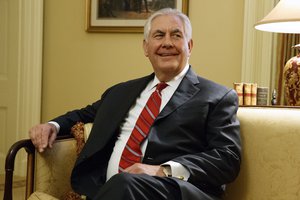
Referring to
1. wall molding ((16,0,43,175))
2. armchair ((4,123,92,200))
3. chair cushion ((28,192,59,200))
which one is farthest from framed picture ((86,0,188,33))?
chair cushion ((28,192,59,200))

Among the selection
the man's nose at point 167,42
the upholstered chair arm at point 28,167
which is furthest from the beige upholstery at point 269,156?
the upholstered chair arm at point 28,167

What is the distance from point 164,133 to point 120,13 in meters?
1.76

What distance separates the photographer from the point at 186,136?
1796 millimetres

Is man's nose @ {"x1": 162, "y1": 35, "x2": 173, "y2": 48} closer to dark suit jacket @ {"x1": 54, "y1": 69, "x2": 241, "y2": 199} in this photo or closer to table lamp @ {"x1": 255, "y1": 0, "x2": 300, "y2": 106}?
dark suit jacket @ {"x1": 54, "y1": 69, "x2": 241, "y2": 199}

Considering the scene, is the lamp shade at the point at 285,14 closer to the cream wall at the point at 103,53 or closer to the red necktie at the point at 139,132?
the red necktie at the point at 139,132

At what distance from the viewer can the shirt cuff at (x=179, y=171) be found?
1601 mm

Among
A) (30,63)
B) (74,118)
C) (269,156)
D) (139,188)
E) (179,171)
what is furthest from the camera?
(30,63)

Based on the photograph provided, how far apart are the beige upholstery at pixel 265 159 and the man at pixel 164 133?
9 cm

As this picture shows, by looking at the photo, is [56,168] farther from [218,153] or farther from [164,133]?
[218,153]

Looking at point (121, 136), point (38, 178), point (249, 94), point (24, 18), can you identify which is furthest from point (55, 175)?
point (24, 18)

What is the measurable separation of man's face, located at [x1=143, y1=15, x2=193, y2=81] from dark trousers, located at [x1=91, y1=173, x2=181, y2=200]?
0.63 metres

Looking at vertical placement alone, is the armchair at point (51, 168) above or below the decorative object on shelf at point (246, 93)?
below

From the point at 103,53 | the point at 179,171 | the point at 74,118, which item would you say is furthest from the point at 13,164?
the point at 103,53

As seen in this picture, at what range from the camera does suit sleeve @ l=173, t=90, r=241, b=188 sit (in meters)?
1.63
